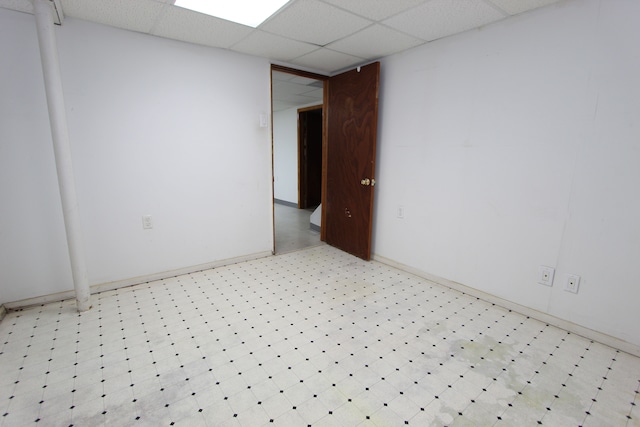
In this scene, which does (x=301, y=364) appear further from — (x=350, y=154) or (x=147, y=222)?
(x=350, y=154)

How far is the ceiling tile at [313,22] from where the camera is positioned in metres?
2.01

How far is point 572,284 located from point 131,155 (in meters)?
3.54

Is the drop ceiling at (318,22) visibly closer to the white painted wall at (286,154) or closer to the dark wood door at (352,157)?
the dark wood door at (352,157)

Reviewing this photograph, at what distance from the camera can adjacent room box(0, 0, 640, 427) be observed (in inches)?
60.8

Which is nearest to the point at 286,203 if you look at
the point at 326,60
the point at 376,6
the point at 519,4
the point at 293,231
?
the point at 293,231

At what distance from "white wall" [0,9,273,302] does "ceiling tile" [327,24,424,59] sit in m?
0.93

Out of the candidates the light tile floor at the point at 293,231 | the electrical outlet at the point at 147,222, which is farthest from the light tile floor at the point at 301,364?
the light tile floor at the point at 293,231

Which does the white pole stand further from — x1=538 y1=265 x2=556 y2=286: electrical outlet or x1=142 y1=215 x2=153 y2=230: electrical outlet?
x1=538 y1=265 x2=556 y2=286: electrical outlet

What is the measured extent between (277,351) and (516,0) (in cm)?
268

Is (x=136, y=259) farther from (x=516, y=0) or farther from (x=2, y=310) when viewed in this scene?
(x=516, y=0)

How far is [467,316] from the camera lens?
7.32 feet

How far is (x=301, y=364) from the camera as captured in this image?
66.9 inches

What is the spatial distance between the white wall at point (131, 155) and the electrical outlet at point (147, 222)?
0.15 ft

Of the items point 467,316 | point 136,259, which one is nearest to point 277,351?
point 467,316
